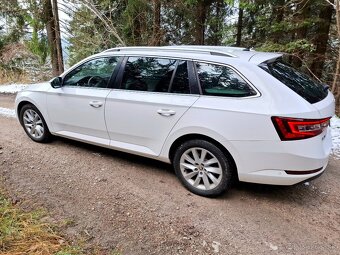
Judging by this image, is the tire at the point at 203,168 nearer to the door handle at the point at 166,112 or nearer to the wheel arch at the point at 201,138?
the wheel arch at the point at 201,138

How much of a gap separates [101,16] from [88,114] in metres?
Result: 6.95

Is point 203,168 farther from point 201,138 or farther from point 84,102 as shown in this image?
point 84,102

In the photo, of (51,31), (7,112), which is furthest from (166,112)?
(51,31)

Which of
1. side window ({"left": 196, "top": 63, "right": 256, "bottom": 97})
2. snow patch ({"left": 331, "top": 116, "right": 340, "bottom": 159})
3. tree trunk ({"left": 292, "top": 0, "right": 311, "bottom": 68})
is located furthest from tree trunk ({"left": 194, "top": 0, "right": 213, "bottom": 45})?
side window ({"left": 196, "top": 63, "right": 256, "bottom": 97})

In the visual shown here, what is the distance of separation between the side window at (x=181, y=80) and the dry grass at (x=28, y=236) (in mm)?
2090

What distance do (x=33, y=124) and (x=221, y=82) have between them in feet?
11.6

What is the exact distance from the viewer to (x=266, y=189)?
159 inches

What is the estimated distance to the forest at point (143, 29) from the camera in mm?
9664

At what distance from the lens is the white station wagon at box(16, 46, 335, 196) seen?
10.6 feet

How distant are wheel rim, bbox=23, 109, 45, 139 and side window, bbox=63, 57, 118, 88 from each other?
954 mm

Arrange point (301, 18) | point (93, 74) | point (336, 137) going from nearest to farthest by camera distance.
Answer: point (93, 74) → point (336, 137) → point (301, 18)

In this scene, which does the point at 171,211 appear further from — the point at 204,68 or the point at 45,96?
the point at 45,96

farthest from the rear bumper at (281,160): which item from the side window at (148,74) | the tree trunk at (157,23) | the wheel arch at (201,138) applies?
the tree trunk at (157,23)

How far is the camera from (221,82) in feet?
11.7
